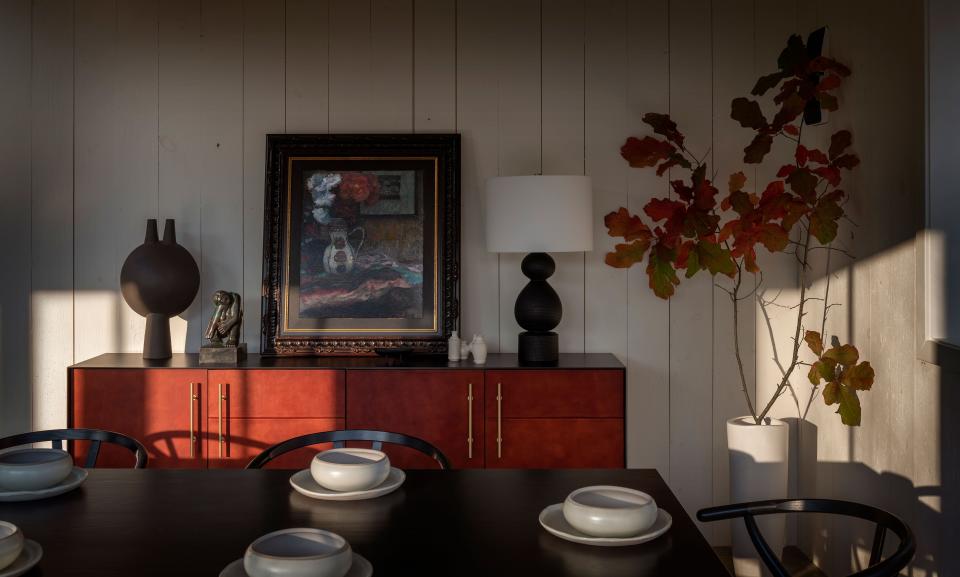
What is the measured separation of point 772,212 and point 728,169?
635mm

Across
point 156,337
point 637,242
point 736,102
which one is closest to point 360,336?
point 156,337

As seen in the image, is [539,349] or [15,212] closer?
[539,349]

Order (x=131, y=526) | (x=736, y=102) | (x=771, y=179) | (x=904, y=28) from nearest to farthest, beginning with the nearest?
(x=131, y=526) < (x=904, y=28) < (x=736, y=102) < (x=771, y=179)

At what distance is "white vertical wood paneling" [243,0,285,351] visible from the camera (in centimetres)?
404

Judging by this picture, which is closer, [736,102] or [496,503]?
[496,503]

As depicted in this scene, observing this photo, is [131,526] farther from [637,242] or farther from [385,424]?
[637,242]

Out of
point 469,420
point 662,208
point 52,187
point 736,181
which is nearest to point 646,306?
point 662,208

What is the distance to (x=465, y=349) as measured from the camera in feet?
12.5

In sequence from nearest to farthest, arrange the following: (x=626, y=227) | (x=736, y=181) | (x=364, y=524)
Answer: (x=364, y=524)
(x=736, y=181)
(x=626, y=227)

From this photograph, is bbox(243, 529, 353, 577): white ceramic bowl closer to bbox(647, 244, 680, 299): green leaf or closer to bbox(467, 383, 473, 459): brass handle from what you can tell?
bbox(467, 383, 473, 459): brass handle

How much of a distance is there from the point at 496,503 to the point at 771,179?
264 centimetres

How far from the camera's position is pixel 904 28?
289 centimetres

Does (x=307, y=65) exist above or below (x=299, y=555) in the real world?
above

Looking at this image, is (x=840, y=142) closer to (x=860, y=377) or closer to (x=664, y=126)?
(x=664, y=126)
